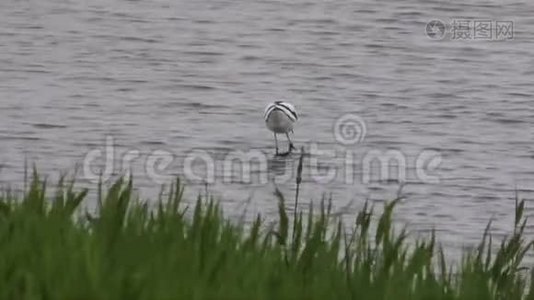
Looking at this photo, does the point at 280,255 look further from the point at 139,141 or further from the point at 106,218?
the point at 139,141

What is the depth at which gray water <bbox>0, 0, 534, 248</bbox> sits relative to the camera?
12844mm

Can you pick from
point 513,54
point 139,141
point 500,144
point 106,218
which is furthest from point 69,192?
point 513,54

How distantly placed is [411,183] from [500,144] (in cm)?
214
